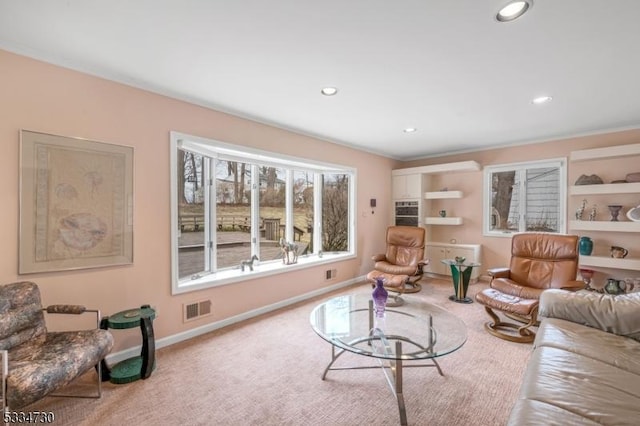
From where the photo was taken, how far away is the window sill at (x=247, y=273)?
3.01 m

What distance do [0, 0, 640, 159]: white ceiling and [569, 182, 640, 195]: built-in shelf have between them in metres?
0.96

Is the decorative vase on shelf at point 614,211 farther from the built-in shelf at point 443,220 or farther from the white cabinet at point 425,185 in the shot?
the built-in shelf at point 443,220

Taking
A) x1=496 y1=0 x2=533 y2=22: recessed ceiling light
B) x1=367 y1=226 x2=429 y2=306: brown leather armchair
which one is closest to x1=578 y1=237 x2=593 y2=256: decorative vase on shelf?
x1=367 y1=226 x2=429 y2=306: brown leather armchair

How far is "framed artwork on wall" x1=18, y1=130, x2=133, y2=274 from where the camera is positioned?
2.12 m

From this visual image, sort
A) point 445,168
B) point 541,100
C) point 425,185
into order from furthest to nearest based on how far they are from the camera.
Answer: point 425,185 → point 445,168 → point 541,100

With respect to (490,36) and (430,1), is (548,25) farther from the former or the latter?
(430,1)

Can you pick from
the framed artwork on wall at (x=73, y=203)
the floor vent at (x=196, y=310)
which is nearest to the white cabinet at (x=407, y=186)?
the floor vent at (x=196, y=310)

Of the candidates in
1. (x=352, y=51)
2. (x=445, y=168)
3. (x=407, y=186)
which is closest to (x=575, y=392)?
(x=352, y=51)

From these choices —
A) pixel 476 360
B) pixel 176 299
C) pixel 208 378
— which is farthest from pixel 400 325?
pixel 176 299

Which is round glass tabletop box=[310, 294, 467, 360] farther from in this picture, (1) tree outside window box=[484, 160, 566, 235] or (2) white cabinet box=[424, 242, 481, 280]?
(1) tree outside window box=[484, 160, 566, 235]

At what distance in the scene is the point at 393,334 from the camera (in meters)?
2.33

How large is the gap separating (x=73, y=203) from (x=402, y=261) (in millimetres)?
4136

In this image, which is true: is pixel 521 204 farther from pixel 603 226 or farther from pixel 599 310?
pixel 599 310

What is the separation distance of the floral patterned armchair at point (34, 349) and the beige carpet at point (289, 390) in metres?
0.33
